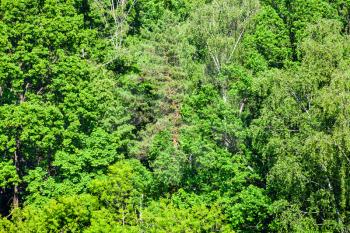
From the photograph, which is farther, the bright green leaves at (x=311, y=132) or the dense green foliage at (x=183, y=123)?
the dense green foliage at (x=183, y=123)

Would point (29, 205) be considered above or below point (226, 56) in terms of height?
below

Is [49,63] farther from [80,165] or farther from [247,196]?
[247,196]

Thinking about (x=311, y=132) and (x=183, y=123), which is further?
(x=183, y=123)

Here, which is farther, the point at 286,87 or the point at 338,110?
the point at 286,87

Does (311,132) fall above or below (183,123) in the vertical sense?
above

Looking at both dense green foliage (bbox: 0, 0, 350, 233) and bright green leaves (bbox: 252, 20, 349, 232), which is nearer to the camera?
bright green leaves (bbox: 252, 20, 349, 232)

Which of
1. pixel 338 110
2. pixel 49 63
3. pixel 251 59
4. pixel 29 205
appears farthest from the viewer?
pixel 251 59

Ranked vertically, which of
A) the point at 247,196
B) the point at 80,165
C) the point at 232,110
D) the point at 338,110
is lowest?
the point at 247,196

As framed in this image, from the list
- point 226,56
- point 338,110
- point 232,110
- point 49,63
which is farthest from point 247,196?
point 49,63
